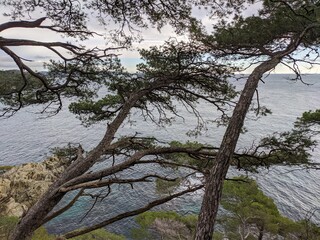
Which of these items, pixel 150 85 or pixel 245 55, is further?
pixel 245 55

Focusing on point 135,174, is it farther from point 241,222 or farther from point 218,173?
point 218,173

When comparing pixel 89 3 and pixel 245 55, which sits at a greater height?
pixel 89 3

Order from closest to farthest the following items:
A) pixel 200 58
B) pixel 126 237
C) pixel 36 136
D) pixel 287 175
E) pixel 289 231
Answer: pixel 200 58 → pixel 289 231 → pixel 126 237 → pixel 287 175 → pixel 36 136

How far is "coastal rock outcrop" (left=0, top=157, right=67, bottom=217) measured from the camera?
14888mm

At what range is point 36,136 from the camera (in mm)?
29688

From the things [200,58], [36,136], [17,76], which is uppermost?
[200,58]

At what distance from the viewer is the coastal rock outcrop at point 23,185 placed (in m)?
14.9

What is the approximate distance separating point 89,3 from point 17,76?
2.95 meters

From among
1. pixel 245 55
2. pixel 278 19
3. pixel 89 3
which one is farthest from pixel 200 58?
pixel 89 3

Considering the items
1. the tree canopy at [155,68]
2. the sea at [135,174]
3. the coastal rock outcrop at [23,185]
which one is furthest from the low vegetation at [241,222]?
the coastal rock outcrop at [23,185]

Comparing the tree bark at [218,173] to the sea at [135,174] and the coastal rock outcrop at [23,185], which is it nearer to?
the sea at [135,174]

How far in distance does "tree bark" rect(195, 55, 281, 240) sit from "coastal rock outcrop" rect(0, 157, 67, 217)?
12.4 meters

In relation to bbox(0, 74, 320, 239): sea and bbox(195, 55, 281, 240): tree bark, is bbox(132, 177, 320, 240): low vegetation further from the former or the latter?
bbox(195, 55, 281, 240): tree bark

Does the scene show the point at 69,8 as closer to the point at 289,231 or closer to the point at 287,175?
the point at 289,231
